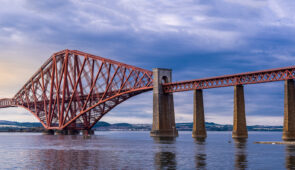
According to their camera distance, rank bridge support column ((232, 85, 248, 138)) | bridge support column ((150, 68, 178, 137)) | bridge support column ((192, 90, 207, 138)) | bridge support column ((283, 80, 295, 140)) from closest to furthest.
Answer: bridge support column ((283, 80, 295, 140)) < bridge support column ((232, 85, 248, 138)) < bridge support column ((192, 90, 207, 138)) < bridge support column ((150, 68, 178, 137))

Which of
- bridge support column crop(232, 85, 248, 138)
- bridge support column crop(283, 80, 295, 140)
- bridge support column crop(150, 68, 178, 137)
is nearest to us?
bridge support column crop(283, 80, 295, 140)

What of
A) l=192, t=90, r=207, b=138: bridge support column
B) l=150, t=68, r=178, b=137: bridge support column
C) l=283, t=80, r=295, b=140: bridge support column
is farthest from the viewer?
l=150, t=68, r=178, b=137: bridge support column

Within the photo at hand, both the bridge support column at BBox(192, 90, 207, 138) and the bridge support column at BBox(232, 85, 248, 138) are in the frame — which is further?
the bridge support column at BBox(192, 90, 207, 138)

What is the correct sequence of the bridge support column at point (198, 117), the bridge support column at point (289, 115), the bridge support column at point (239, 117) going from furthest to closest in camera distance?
the bridge support column at point (198, 117) < the bridge support column at point (239, 117) < the bridge support column at point (289, 115)

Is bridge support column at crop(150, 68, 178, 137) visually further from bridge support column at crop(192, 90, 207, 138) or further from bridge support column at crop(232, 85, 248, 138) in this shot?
bridge support column at crop(232, 85, 248, 138)

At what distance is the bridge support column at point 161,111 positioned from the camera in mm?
113562

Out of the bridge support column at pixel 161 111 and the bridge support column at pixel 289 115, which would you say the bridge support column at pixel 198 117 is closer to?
the bridge support column at pixel 161 111

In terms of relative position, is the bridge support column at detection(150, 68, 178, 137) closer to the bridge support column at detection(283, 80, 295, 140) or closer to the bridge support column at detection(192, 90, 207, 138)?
the bridge support column at detection(192, 90, 207, 138)

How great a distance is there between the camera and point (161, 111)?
114 m

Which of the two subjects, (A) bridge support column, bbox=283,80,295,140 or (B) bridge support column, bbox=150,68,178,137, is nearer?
(A) bridge support column, bbox=283,80,295,140

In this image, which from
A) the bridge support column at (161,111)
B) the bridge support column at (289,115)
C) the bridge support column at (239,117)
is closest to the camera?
the bridge support column at (289,115)

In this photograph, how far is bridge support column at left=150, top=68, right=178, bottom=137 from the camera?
11356cm

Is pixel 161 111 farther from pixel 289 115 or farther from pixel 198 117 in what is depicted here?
pixel 289 115

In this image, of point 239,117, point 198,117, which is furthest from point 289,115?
point 198,117
